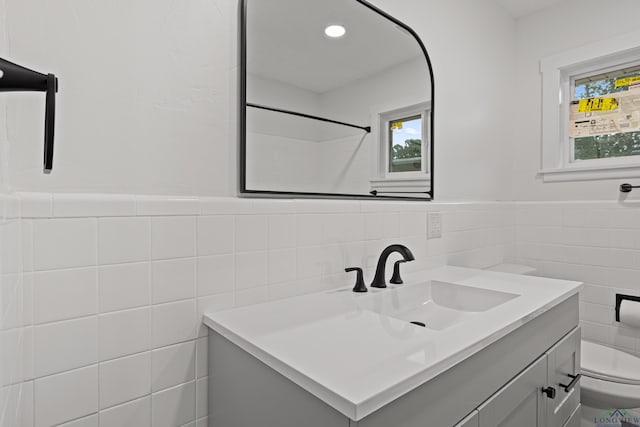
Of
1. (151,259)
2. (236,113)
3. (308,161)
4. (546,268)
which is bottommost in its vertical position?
(546,268)

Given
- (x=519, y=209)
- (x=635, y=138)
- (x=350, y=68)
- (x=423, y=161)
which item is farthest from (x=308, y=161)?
(x=635, y=138)

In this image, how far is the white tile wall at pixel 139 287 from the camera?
72 cm

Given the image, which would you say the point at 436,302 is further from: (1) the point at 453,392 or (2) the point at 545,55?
(2) the point at 545,55

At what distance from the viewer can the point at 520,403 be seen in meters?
0.98

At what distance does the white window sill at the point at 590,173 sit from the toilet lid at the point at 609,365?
0.90 metres

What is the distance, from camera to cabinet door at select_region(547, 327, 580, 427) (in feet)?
3.79

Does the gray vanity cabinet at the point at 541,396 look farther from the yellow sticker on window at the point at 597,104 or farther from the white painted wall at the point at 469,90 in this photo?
the yellow sticker on window at the point at 597,104

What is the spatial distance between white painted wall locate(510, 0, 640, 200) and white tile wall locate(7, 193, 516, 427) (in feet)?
5.64

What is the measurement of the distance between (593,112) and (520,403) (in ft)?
6.27

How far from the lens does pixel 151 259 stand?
33.8 inches

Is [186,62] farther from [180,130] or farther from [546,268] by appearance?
[546,268]

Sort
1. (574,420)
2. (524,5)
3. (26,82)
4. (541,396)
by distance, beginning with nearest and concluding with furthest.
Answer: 1. (26,82)
2. (541,396)
3. (574,420)
4. (524,5)

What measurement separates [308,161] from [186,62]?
18.1 inches

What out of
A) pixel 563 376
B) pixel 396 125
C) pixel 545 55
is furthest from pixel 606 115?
pixel 563 376
